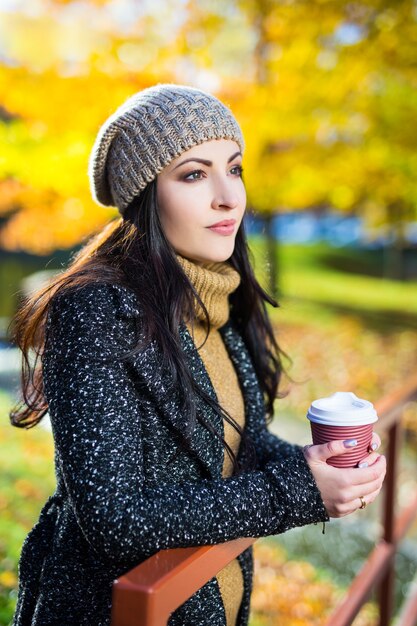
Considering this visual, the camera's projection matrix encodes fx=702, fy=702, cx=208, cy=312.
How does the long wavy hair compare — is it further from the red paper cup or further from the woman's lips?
the red paper cup

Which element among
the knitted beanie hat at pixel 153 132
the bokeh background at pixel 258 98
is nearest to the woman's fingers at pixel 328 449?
the knitted beanie hat at pixel 153 132

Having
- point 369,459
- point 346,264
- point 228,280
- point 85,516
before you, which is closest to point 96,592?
point 85,516

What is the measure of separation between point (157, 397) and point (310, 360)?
7.95m

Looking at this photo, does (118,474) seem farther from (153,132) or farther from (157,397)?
(153,132)

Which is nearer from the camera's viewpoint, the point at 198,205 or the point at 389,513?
the point at 198,205

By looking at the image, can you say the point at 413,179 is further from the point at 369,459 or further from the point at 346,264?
the point at 346,264

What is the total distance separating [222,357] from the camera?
198 centimetres

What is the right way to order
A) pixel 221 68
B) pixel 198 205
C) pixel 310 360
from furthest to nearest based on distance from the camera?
1. pixel 310 360
2. pixel 221 68
3. pixel 198 205

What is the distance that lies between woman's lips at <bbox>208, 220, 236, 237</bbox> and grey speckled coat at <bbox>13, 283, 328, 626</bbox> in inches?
11.2

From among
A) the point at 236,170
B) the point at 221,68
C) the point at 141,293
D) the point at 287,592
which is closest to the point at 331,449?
the point at 141,293

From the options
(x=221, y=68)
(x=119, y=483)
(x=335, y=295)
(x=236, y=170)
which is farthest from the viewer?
(x=335, y=295)

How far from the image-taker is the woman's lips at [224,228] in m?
1.77

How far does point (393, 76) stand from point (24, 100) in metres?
3.78

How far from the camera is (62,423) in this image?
1370 mm
